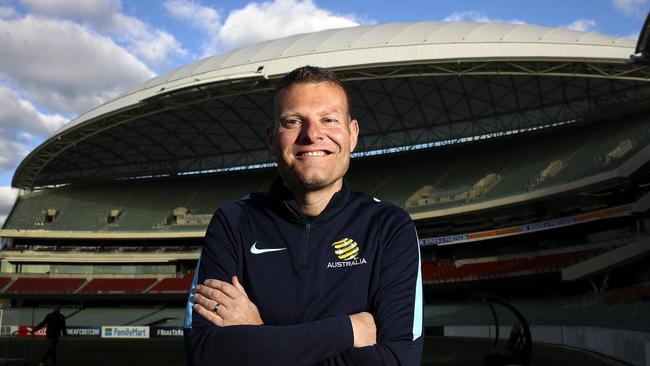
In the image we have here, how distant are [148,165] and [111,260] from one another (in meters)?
10.4

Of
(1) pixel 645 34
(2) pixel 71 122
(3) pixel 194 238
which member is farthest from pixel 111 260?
(1) pixel 645 34

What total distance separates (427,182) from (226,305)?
50284 mm

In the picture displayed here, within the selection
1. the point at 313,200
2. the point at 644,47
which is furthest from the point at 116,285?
the point at 313,200

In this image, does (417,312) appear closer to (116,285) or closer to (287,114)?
(287,114)

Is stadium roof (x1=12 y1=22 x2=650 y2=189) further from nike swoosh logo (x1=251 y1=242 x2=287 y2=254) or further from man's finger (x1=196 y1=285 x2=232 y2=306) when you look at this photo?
man's finger (x1=196 y1=285 x2=232 y2=306)

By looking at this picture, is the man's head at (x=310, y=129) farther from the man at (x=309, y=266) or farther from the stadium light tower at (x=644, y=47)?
the stadium light tower at (x=644, y=47)

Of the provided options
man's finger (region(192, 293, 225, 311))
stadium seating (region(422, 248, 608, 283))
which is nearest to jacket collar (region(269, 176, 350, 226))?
man's finger (region(192, 293, 225, 311))

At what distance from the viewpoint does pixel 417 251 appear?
8.99ft

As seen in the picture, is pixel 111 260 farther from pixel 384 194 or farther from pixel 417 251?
pixel 417 251

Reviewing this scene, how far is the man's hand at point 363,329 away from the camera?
244 centimetres

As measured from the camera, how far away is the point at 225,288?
8.12ft

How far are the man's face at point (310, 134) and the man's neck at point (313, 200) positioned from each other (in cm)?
3

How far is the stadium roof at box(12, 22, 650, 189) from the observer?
32375 mm

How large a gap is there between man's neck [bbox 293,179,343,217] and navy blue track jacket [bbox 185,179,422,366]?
32mm
